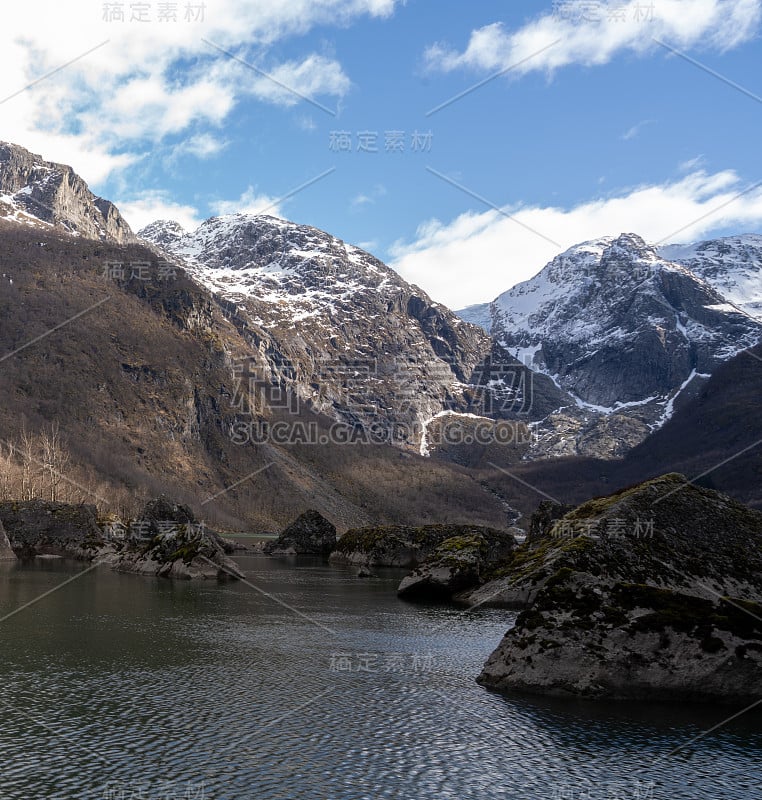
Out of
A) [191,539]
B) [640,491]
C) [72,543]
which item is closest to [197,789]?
[640,491]

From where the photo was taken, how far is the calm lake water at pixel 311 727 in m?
23.5

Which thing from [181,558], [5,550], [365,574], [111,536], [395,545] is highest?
[111,536]

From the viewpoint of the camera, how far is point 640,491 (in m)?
48.5

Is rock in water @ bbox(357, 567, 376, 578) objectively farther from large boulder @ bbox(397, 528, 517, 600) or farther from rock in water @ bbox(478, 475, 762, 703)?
rock in water @ bbox(478, 475, 762, 703)

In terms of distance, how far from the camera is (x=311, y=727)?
29031mm

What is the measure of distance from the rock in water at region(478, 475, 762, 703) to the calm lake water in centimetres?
141

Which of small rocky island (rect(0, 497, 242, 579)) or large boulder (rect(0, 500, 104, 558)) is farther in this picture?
large boulder (rect(0, 500, 104, 558))

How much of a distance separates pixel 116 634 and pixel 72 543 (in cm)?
8857

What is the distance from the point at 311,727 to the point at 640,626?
52.2 ft

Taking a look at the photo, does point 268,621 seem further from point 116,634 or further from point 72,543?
point 72,543

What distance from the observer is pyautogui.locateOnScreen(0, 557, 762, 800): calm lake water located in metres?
23.5

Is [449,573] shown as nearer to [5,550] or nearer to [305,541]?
[5,550]

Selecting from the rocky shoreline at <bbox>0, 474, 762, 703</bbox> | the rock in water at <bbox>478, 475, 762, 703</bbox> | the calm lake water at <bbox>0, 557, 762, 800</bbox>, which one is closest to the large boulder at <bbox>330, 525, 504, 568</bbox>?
the rocky shoreline at <bbox>0, 474, 762, 703</bbox>

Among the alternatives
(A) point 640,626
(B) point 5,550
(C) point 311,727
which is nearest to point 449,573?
(A) point 640,626
